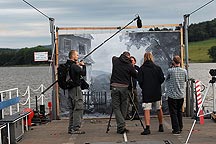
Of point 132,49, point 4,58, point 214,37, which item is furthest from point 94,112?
point 214,37

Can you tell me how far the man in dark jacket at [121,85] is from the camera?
1185 centimetres

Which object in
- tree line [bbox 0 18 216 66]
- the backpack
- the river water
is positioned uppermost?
tree line [bbox 0 18 216 66]

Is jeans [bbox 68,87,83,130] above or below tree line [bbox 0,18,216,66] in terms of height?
below

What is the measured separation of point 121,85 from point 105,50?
402cm

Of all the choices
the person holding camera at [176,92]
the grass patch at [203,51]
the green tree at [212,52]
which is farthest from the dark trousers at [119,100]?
the green tree at [212,52]

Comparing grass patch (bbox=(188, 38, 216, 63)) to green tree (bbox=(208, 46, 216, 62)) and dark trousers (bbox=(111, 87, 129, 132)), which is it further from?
dark trousers (bbox=(111, 87, 129, 132))

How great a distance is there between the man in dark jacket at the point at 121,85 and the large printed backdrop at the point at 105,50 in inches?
143

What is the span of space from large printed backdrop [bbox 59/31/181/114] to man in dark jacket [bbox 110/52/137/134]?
363 centimetres

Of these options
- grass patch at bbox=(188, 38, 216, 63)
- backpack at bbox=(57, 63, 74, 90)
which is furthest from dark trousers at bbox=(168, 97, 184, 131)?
grass patch at bbox=(188, 38, 216, 63)

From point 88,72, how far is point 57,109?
1495mm

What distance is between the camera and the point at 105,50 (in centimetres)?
1574

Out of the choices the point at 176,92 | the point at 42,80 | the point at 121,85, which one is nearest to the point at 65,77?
the point at 121,85

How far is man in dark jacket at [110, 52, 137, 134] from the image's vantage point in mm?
11852

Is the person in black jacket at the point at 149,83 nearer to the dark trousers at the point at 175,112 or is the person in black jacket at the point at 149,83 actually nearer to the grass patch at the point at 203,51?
the dark trousers at the point at 175,112
